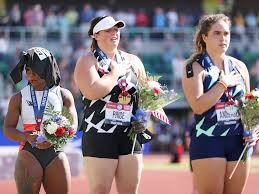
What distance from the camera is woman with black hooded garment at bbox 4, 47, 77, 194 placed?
673 centimetres

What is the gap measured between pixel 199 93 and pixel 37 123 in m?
1.39

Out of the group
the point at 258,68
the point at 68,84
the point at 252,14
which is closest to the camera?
the point at 68,84

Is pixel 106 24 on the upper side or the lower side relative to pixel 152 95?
upper

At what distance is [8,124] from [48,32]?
2071cm

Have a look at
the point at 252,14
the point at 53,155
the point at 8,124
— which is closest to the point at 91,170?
the point at 53,155

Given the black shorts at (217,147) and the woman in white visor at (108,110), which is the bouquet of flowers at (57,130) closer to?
the woman in white visor at (108,110)

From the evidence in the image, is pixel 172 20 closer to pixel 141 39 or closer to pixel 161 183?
pixel 141 39

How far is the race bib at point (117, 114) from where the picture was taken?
6.98 m

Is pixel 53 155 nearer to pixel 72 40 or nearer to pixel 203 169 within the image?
pixel 203 169

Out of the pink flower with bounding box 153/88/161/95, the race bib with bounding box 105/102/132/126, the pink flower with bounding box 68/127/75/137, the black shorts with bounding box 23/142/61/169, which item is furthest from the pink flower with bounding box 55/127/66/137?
the pink flower with bounding box 153/88/161/95

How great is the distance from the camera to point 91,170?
689 centimetres

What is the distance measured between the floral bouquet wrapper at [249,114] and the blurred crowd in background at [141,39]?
18.5 metres

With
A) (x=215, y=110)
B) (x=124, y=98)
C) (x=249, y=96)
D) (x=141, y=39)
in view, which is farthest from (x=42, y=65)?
(x=141, y=39)

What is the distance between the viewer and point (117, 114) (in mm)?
6992
